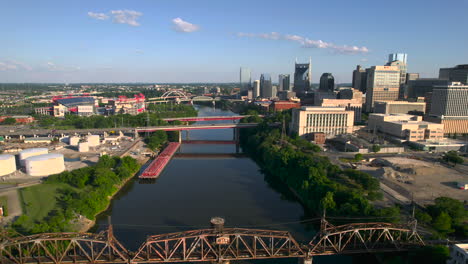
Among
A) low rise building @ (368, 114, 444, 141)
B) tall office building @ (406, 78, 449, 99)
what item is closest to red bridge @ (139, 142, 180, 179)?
low rise building @ (368, 114, 444, 141)

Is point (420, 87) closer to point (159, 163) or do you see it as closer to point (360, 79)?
point (360, 79)

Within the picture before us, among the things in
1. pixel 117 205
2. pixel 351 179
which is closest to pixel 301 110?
pixel 351 179

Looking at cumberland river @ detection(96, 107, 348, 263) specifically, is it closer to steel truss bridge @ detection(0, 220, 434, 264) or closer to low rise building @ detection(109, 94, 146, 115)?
steel truss bridge @ detection(0, 220, 434, 264)

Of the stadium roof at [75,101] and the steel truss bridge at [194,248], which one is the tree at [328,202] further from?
the stadium roof at [75,101]

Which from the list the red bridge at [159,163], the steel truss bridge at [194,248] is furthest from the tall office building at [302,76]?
the steel truss bridge at [194,248]

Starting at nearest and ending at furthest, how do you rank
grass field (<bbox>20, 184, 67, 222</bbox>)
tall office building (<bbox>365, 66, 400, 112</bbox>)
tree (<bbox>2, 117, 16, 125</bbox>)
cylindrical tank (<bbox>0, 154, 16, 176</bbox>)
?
grass field (<bbox>20, 184, 67, 222</bbox>), cylindrical tank (<bbox>0, 154, 16, 176</bbox>), tree (<bbox>2, 117, 16, 125</bbox>), tall office building (<bbox>365, 66, 400, 112</bbox>)

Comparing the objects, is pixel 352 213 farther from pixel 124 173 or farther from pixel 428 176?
pixel 124 173

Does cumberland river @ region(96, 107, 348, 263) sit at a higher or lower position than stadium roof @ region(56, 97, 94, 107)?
lower
